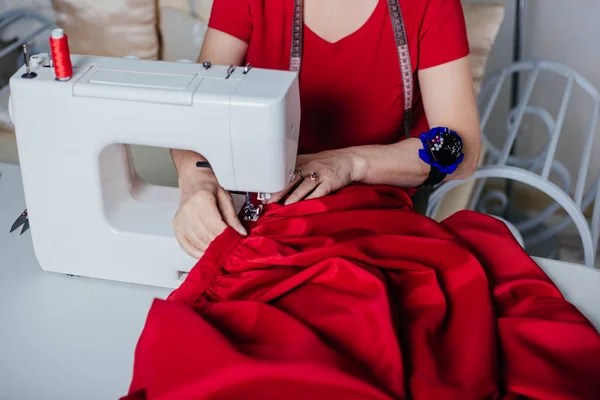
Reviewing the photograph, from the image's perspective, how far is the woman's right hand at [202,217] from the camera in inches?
49.4

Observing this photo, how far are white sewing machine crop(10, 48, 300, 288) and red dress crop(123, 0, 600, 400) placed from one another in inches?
5.3

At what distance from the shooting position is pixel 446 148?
150 cm

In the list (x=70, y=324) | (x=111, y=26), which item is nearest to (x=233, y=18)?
(x=70, y=324)

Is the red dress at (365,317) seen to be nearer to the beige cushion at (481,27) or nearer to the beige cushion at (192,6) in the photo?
the beige cushion at (481,27)

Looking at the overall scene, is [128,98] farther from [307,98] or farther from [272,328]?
[307,98]

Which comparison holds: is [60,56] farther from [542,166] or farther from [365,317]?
[542,166]

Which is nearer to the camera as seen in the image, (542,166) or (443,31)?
(443,31)

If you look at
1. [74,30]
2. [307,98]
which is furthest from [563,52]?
[74,30]

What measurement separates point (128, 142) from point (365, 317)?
483 mm

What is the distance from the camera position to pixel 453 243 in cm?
120

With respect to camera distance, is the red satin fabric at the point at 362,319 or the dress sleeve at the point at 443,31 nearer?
the red satin fabric at the point at 362,319

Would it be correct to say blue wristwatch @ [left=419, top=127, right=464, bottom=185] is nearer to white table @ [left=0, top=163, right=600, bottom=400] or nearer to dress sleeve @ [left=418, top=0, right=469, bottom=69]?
dress sleeve @ [left=418, top=0, right=469, bottom=69]

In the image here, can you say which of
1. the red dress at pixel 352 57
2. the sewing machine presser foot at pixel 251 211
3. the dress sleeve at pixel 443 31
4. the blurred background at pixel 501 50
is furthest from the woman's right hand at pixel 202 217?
the blurred background at pixel 501 50

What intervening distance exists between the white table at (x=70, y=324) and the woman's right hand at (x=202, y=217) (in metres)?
0.13
